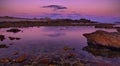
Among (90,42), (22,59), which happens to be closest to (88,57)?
(90,42)

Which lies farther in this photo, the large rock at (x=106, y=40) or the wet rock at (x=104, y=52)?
the large rock at (x=106, y=40)

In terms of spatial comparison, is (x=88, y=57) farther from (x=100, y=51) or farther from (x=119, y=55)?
(x=119, y=55)

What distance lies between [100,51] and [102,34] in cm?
509

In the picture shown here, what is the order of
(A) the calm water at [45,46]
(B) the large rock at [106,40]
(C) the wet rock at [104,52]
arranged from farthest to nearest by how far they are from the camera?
(B) the large rock at [106,40], (A) the calm water at [45,46], (C) the wet rock at [104,52]

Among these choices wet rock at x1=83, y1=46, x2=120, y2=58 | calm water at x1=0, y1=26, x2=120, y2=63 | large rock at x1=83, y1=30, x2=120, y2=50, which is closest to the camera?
wet rock at x1=83, y1=46, x2=120, y2=58

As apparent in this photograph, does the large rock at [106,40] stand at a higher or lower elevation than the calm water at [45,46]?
higher

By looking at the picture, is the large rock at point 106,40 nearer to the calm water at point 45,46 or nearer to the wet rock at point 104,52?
the wet rock at point 104,52

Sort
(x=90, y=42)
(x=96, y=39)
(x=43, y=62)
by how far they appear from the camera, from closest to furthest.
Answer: (x=43, y=62) < (x=96, y=39) < (x=90, y=42)

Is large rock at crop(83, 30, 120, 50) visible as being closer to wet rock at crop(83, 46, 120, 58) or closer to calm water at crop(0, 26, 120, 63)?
wet rock at crop(83, 46, 120, 58)

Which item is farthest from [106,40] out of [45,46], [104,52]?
[45,46]

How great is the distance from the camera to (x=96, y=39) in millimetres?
33438

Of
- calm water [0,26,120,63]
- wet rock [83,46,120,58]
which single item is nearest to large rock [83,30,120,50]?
wet rock [83,46,120,58]

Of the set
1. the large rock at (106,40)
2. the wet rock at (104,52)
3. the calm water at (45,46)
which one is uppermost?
the large rock at (106,40)

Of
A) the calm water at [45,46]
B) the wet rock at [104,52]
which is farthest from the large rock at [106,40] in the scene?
the calm water at [45,46]
